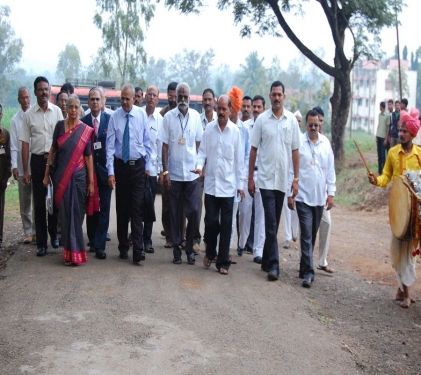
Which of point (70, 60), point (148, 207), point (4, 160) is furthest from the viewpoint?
point (70, 60)

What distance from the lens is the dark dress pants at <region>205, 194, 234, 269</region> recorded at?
786 cm

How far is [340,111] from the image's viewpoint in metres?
22.2

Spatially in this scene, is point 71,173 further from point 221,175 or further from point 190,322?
point 190,322

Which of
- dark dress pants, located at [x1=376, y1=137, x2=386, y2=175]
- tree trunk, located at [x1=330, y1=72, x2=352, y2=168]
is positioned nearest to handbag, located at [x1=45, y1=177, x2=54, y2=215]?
dark dress pants, located at [x1=376, y1=137, x2=386, y2=175]

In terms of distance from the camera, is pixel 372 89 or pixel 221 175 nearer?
pixel 221 175

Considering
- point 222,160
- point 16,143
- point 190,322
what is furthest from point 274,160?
point 16,143

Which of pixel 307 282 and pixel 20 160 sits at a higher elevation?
pixel 20 160

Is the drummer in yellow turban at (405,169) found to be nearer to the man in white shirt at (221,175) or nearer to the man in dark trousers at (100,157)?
the man in white shirt at (221,175)

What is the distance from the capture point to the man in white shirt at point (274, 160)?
780 cm

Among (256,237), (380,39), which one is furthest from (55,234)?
(380,39)

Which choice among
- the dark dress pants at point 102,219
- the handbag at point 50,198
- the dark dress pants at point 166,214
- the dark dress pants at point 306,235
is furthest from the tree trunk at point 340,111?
the handbag at point 50,198

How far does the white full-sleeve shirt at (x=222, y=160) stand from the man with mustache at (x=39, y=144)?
6.50 ft

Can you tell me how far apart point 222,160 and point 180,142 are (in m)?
0.61

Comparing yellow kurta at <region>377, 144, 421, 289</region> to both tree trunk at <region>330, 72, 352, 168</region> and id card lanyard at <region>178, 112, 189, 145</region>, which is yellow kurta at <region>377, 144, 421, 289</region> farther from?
tree trunk at <region>330, 72, 352, 168</region>
